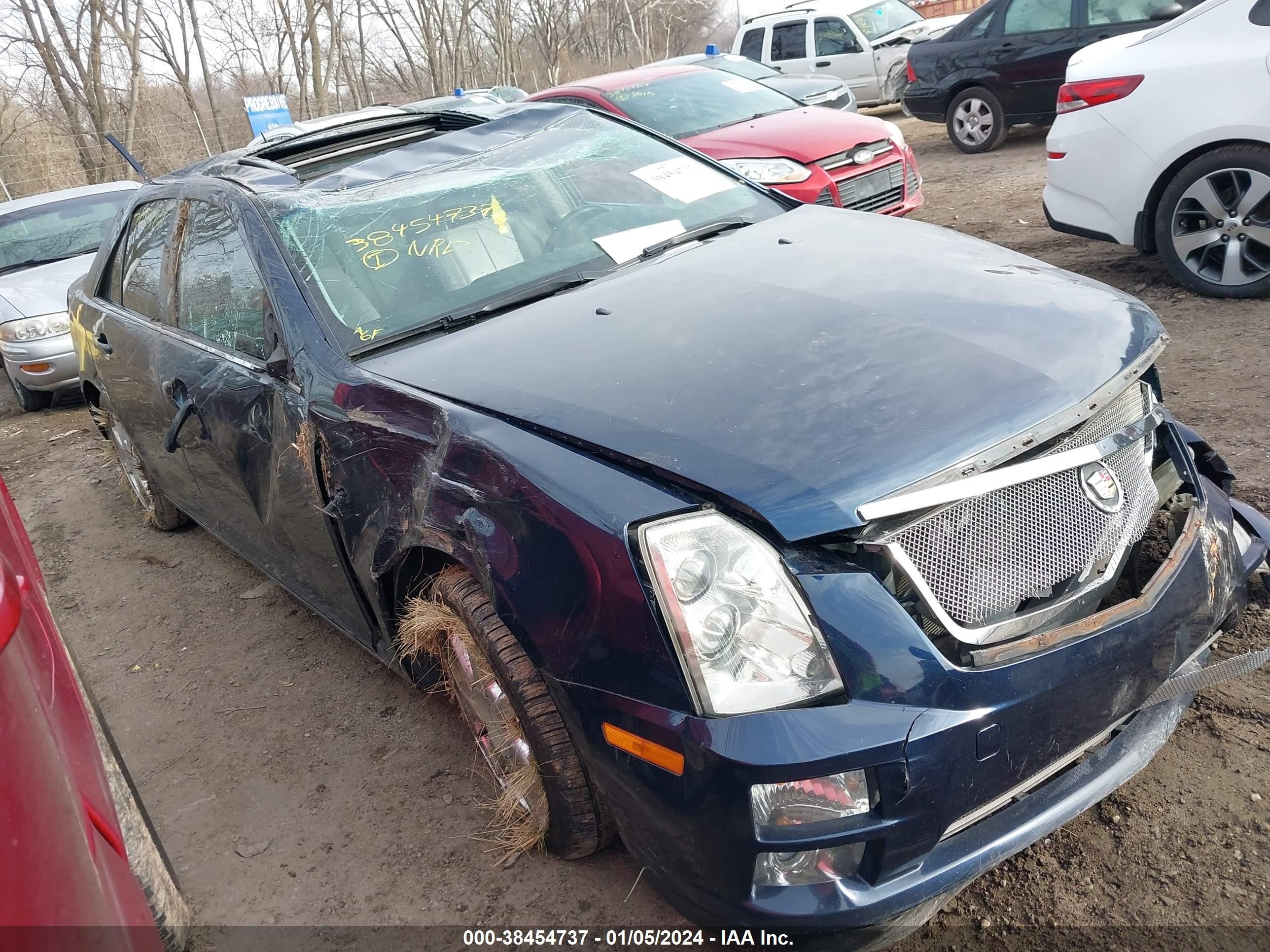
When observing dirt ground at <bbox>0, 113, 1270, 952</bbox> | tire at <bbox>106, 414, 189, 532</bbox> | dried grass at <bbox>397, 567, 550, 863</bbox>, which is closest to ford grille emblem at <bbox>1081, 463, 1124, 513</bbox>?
dirt ground at <bbox>0, 113, 1270, 952</bbox>

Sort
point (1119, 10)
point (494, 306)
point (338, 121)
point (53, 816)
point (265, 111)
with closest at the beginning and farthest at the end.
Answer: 1. point (53, 816)
2. point (494, 306)
3. point (338, 121)
4. point (1119, 10)
5. point (265, 111)

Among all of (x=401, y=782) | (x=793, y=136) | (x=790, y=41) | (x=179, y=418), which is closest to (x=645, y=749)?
(x=401, y=782)

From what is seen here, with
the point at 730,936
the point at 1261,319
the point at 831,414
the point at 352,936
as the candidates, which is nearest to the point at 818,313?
the point at 831,414

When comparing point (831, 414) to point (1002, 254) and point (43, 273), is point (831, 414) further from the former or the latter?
point (43, 273)

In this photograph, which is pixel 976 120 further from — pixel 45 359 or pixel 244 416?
pixel 244 416

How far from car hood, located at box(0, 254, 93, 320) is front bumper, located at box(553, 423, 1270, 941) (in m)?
7.90

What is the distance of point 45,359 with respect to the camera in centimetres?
784

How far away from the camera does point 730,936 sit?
6.36 ft

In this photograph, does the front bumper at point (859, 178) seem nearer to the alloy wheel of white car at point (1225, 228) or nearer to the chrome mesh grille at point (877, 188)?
the chrome mesh grille at point (877, 188)

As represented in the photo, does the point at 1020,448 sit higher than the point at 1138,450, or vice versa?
the point at 1020,448

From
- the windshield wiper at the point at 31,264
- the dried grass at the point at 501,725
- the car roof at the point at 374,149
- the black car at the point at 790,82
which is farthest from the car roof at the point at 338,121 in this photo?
the black car at the point at 790,82

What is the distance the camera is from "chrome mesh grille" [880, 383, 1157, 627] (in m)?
1.75

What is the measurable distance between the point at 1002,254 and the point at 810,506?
4.55 feet

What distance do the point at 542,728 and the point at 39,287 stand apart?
8.04 m
